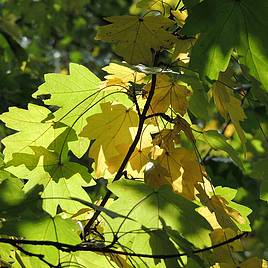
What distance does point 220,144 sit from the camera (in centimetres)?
169

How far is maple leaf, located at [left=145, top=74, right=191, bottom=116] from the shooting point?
65.6 inches

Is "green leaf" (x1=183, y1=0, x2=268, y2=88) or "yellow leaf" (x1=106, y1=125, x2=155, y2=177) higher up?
"green leaf" (x1=183, y1=0, x2=268, y2=88)

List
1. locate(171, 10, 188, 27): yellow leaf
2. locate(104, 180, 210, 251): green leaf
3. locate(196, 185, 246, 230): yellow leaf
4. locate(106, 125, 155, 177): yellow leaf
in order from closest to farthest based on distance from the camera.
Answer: locate(104, 180, 210, 251): green leaf
locate(196, 185, 246, 230): yellow leaf
locate(106, 125, 155, 177): yellow leaf
locate(171, 10, 188, 27): yellow leaf

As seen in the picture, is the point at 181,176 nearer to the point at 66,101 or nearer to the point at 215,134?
the point at 215,134

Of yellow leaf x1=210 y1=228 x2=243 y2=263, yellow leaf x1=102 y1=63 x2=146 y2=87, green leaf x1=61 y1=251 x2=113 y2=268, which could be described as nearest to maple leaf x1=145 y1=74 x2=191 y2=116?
yellow leaf x1=102 y1=63 x2=146 y2=87

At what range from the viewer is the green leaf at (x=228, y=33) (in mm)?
1542

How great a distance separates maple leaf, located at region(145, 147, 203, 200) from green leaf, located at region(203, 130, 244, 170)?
0.38 ft

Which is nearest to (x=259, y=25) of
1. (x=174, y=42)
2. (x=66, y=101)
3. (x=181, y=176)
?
(x=174, y=42)

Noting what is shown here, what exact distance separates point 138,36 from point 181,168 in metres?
0.34

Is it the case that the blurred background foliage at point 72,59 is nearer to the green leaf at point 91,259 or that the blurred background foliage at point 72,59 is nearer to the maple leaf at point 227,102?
the maple leaf at point 227,102

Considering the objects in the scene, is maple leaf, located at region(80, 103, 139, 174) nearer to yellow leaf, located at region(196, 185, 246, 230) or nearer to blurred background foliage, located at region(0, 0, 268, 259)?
yellow leaf, located at region(196, 185, 246, 230)

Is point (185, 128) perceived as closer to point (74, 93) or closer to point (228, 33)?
point (228, 33)

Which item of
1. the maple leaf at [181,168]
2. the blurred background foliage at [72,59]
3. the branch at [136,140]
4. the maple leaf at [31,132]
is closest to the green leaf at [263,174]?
the blurred background foliage at [72,59]

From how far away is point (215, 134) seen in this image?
172 cm
